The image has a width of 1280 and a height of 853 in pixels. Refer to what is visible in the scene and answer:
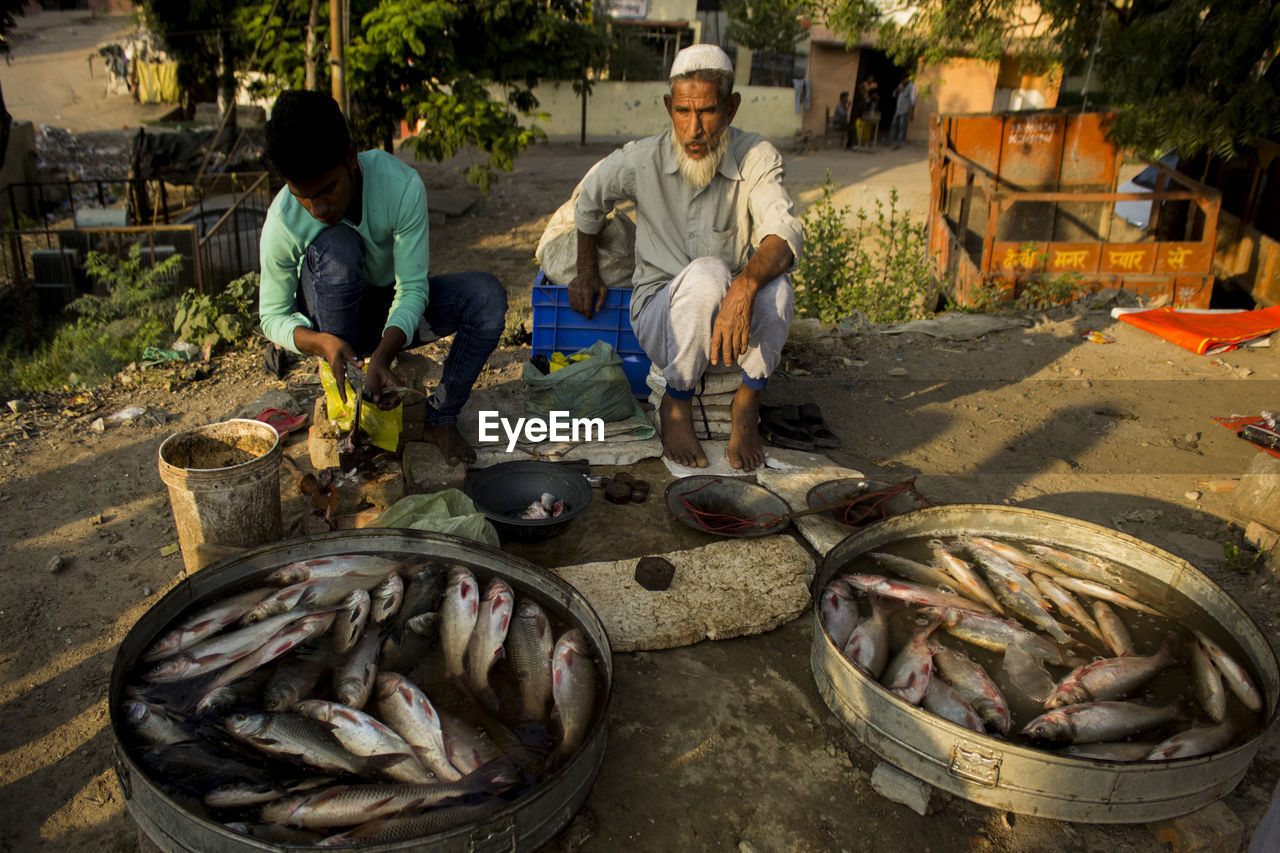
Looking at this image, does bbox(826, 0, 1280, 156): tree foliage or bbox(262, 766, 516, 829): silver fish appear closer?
bbox(262, 766, 516, 829): silver fish

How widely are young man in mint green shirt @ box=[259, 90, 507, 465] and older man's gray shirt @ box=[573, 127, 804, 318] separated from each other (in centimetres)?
78

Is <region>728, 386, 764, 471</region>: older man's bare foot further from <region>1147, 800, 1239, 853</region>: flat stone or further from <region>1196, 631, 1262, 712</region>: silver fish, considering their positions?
<region>1147, 800, 1239, 853</region>: flat stone

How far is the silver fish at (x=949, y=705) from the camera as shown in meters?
2.22

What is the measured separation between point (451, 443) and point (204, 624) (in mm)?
1439

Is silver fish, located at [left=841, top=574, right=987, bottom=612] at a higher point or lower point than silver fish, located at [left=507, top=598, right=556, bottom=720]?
higher

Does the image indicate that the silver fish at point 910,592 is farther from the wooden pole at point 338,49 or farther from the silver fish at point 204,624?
the wooden pole at point 338,49

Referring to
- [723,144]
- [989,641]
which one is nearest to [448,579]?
[989,641]

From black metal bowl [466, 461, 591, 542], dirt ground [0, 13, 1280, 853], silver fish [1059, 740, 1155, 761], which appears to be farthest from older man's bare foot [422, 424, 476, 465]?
silver fish [1059, 740, 1155, 761]

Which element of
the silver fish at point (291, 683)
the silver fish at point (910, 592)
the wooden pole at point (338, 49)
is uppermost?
the wooden pole at point (338, 49)

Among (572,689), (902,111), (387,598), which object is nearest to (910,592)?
(572,689)

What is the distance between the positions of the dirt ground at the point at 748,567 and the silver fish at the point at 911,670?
0.21m

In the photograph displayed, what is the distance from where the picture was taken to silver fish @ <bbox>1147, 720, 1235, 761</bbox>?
2143 mm

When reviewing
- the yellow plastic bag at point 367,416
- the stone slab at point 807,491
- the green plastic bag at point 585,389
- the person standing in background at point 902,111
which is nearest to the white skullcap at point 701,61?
the green plastic bag at point 585,389

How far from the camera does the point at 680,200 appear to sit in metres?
3.89
